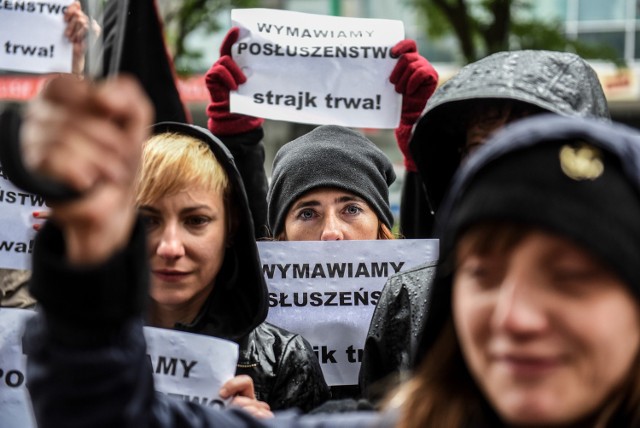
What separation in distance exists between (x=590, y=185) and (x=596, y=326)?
219 mm

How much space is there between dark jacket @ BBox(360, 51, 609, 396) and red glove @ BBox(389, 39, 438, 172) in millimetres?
667

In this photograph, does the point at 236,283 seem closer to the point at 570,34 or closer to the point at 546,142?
the point at 546,142

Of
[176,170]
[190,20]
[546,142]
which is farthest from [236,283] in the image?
[190,20]

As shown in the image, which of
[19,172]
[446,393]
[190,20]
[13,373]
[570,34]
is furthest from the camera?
[570,34]

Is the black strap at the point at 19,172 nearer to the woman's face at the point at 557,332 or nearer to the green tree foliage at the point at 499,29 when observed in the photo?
the woman's face at the point at 557,332

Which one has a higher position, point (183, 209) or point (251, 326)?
point (183, 209)

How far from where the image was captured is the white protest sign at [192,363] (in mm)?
2750

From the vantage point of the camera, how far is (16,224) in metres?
3.60

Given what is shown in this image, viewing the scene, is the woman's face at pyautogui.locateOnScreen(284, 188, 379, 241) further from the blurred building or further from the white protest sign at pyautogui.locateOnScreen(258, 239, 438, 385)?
the blurred building

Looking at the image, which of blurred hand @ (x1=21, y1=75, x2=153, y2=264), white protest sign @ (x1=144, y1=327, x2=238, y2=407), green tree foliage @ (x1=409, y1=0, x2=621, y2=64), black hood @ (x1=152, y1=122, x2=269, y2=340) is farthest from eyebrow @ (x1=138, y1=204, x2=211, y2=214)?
green tree foliage @ (x1=409, y1=0, x2=621, y2=64)

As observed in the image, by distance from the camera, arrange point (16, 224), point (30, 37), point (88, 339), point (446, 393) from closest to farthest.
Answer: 1. point (88, 339)
2. point (446, 393)
3. point (16, 224)
4. point (30, 37)

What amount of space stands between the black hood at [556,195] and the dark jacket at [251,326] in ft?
4.86

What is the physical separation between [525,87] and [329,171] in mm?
1318

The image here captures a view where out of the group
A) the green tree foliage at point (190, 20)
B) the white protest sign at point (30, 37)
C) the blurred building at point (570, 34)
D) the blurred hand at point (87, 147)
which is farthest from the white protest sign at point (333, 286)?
the blurred building at point (570, 34)
